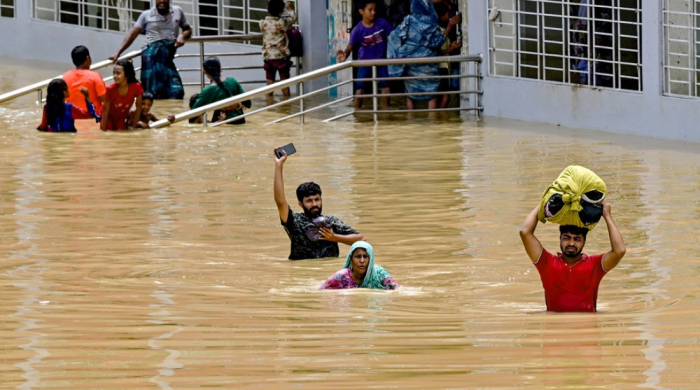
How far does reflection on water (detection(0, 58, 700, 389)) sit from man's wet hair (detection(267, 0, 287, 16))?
314 cm

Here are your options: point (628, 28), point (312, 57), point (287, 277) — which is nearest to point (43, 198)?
point (287, 277)

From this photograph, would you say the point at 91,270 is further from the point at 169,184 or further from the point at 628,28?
the point at 628,28

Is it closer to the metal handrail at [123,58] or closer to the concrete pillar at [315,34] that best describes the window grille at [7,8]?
the metal handrail at [123,58]

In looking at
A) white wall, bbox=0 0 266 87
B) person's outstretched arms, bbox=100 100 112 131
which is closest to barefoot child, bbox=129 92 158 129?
person's outstretched arms, bbox=100 100 112 131

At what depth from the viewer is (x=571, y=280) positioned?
816 cm

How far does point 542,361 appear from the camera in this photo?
6.86 meters

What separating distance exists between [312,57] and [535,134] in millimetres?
5624

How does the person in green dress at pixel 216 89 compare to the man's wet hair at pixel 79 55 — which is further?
the man's wet hair at pixel 79 55

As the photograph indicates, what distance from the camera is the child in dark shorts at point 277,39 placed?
22406mm

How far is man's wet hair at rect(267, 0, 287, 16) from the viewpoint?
22234mm

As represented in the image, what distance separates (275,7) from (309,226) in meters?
12.1

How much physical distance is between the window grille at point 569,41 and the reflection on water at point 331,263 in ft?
2.86

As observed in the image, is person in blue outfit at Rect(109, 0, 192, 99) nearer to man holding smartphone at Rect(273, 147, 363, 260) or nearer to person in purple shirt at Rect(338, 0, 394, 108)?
person in purple shirt at Rect(338, 0, 394, 108)

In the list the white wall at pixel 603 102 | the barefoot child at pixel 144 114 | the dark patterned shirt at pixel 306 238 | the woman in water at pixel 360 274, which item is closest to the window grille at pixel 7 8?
the barefoot child at pixel 144 114
